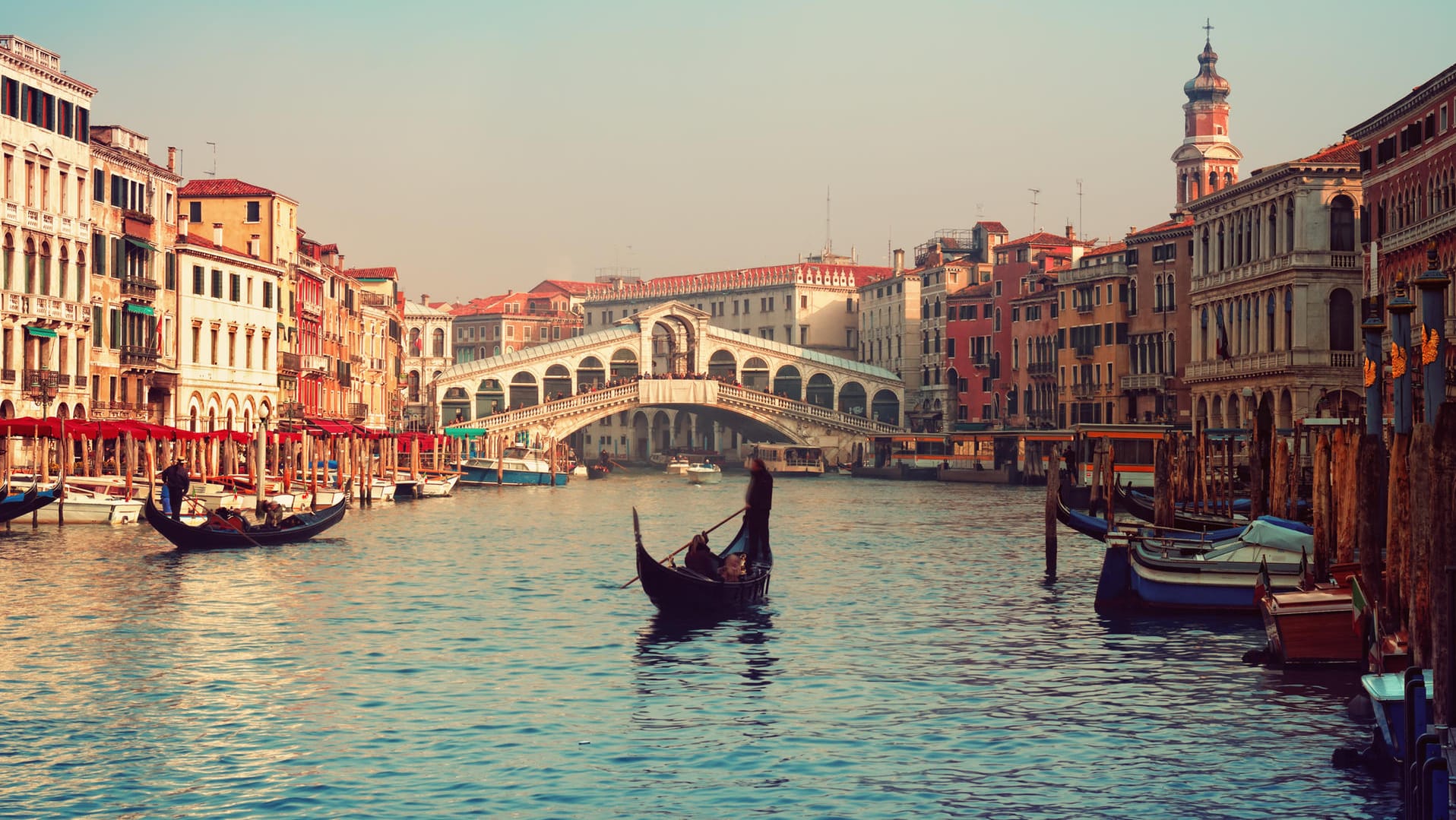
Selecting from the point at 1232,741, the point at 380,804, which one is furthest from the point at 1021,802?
the point at 380,804

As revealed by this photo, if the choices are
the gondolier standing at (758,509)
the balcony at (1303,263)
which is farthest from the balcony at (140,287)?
the balcony at (1303,263)

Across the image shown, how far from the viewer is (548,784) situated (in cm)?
1214

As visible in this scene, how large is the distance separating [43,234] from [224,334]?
39.2 ft

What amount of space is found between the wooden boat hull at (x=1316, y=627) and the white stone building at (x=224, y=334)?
36414 millimetres

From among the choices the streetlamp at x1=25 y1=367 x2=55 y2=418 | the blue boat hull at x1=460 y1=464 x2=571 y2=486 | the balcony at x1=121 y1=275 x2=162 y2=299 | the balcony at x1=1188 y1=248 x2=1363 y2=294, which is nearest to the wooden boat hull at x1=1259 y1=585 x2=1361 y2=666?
the streetlamp at x1=25 y1=367 x2=55 y2=418

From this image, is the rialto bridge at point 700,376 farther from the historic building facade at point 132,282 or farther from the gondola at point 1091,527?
the gondola at point 1091,527

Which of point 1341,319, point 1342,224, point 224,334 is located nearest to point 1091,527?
point 1341,319

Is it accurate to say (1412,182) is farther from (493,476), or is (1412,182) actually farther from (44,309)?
(493,476)

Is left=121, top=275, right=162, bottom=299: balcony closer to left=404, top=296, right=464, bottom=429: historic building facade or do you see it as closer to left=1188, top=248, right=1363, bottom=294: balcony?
left=1188, top=248, right=1363, bottom=294: balcony

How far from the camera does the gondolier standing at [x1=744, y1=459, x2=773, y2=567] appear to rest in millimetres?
20859

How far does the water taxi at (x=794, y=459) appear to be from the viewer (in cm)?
8000

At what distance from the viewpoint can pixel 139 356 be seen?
4600cm

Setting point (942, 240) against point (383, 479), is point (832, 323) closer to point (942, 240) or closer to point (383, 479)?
point (942, 240)

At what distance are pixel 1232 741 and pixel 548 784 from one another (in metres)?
4.89
